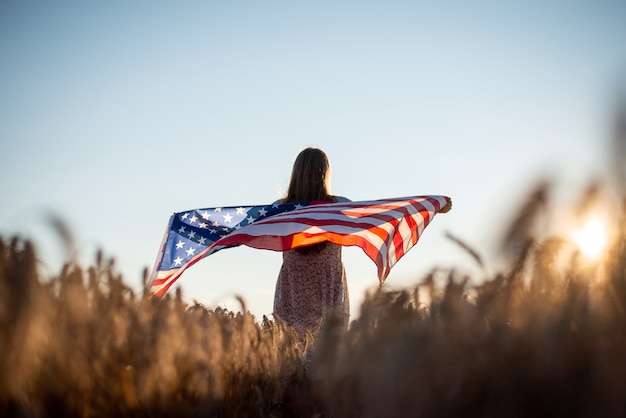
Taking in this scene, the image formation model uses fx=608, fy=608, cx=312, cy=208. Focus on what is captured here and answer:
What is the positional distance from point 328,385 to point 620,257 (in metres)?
0.80

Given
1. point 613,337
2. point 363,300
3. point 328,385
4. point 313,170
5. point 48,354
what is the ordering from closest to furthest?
point 613,337 → point 48,354 → point 328,385 → point 363,300 → point 313,170

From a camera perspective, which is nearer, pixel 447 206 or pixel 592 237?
pixel 592 237

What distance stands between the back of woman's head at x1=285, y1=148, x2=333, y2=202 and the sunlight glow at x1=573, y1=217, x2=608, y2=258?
210 inches

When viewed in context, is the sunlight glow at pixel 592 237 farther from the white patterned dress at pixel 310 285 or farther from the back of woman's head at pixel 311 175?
the back of woman's head at pixel 311 175

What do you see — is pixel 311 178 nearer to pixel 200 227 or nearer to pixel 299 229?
pixel 299 229

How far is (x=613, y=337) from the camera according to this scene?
120 centimetres

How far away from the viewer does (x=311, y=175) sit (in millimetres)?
6812

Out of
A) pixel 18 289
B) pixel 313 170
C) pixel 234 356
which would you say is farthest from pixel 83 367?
pixel 313 170

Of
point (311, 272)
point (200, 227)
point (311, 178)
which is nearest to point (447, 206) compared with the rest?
point (311, 178)

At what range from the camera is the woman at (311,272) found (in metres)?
6.70

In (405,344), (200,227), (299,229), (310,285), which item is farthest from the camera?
(200,227)

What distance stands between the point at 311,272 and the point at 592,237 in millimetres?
5428

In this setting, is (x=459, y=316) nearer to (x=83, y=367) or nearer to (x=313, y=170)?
(x=83, y=367)

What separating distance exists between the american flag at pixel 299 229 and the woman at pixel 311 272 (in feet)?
0.93
